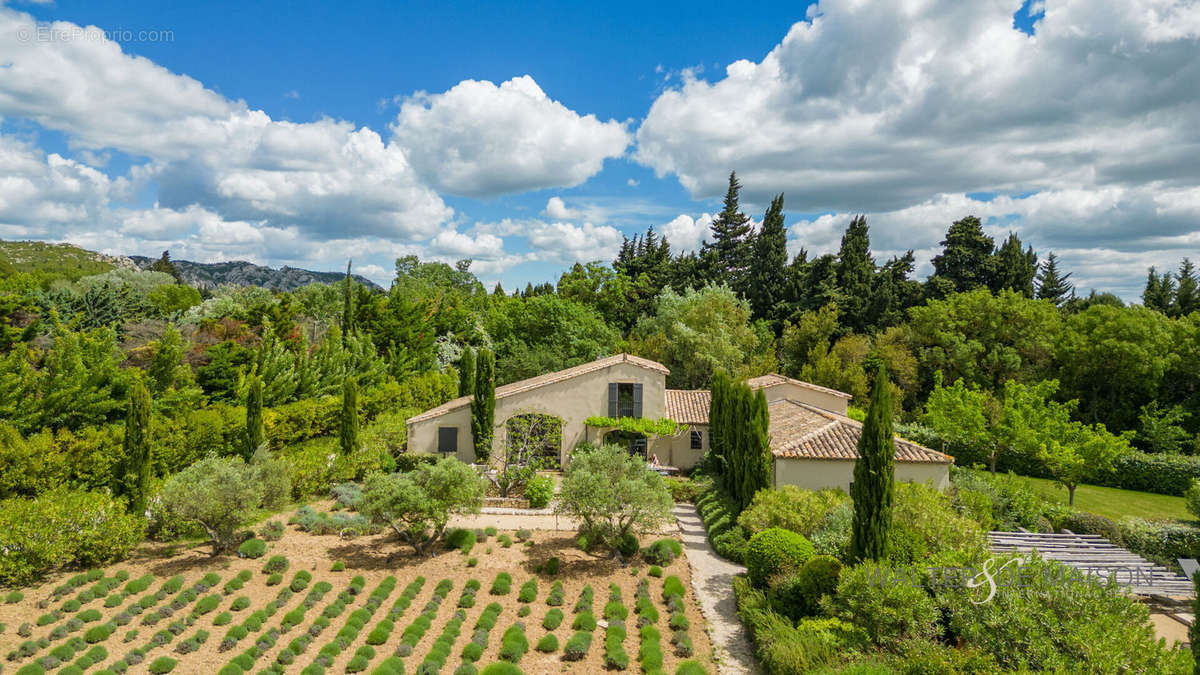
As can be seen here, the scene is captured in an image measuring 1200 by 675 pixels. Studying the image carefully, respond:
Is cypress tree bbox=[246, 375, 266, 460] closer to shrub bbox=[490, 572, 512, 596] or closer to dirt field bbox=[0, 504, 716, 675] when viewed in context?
dirt field bbox=[0, 504, 716, 675]

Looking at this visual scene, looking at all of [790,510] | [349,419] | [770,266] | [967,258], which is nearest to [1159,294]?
[967,258]

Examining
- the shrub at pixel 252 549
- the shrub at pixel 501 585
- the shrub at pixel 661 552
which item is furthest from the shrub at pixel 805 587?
the shrub at pixel 252 549

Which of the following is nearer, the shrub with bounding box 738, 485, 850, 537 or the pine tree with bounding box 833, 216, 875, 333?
the shrub with bounding box 738, 485, 850, 537

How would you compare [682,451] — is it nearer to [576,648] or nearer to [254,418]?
[576,648]

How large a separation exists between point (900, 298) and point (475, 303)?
41040 mm

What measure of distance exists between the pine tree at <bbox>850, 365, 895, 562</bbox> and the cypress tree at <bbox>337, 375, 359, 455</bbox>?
19.3m

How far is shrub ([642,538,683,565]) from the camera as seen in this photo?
16.0 m

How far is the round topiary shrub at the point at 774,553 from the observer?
13633 mm

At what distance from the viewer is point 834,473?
61.3 feet

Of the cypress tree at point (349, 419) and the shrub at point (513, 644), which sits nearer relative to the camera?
the shrub at point (513, 644)

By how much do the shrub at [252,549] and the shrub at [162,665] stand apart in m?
4.72

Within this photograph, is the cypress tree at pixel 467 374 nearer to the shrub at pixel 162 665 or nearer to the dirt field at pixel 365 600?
the dirt field at pixel 365 600

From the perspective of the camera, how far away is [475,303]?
203 feet

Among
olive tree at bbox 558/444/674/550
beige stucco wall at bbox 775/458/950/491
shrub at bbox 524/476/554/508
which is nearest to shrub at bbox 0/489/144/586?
olive tree at bbox 558/444/674/550
